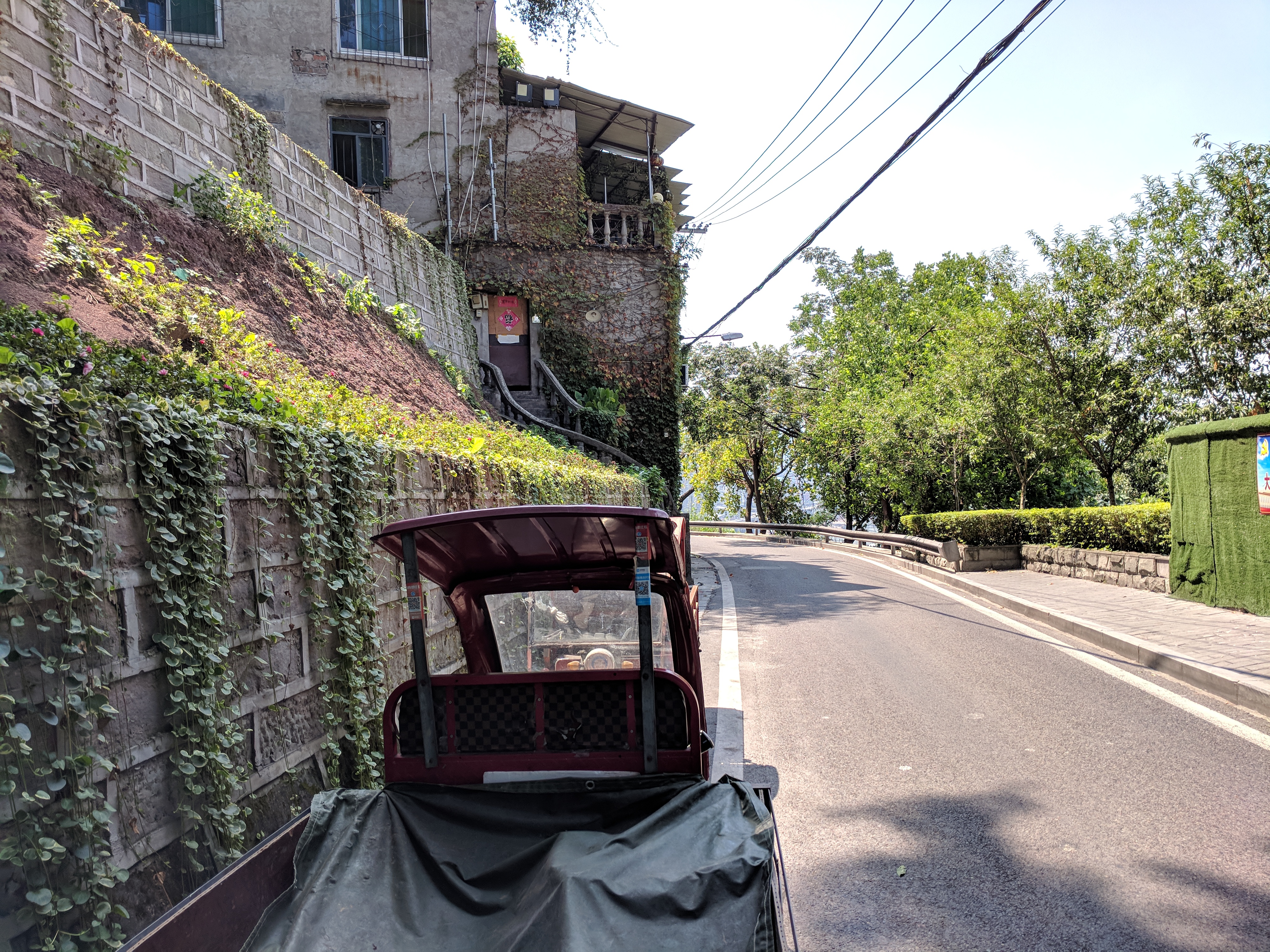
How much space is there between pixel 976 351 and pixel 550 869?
24.2 m

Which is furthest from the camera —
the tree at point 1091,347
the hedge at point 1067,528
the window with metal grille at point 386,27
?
the window with metal grille at point 386,27

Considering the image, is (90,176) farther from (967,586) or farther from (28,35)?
(967,586)

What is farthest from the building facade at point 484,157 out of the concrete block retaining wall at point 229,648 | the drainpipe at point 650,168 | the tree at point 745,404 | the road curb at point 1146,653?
the tree at point 745,404

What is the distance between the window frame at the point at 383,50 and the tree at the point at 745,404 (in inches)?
897

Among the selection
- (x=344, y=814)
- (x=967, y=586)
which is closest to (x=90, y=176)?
(x=344, y=814)

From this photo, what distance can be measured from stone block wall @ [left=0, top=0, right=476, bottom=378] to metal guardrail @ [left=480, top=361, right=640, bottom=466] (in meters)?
6.70

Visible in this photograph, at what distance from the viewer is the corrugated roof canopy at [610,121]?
73.8 feet

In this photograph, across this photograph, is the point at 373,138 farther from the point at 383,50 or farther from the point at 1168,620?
the point at 1168,620

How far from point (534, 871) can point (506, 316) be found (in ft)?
69.9

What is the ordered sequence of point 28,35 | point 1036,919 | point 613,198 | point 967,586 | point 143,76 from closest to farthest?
point 1036,919
point 28,35
point 143,76
point 967,586
point 613,198

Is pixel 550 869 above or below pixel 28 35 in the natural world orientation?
below

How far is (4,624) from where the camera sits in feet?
8.88

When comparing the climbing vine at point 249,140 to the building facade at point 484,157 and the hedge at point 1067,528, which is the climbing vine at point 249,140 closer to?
the building facade at point 484,157

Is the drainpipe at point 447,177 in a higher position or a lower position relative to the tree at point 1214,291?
higher
